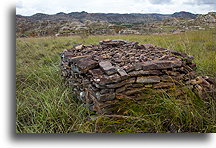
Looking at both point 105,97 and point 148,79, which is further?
point 148,79

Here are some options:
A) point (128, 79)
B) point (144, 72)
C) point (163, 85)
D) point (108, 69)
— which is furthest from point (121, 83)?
point (163, 85)

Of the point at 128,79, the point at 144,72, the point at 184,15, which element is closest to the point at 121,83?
the point at 128,79

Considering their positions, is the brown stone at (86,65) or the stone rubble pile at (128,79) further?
the brown stone at (86,65)

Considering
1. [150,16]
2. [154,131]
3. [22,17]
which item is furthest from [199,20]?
[22,17]

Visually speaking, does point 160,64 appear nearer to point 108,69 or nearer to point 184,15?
point 108,69

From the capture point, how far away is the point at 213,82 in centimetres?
253

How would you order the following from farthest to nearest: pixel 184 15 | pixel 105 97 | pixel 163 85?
pixel 184 15 < pixel 163 85 < pixel 105 97

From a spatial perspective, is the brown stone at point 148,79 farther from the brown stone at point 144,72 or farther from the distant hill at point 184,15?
the distant hill at point 184,15

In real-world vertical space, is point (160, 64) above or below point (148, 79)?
above

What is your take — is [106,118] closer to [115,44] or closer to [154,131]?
[154,131]

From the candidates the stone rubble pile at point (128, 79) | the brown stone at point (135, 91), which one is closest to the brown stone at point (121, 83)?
the stone rubble pile at point (128, 79)

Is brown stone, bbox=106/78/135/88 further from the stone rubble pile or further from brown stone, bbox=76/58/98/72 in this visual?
brown stone, bbox=76/58/98/72

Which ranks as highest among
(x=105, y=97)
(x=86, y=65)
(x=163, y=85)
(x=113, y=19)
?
(x=113, y=19)

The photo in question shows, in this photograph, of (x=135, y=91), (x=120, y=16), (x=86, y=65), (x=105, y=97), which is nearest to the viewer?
(x=105, y=97)
